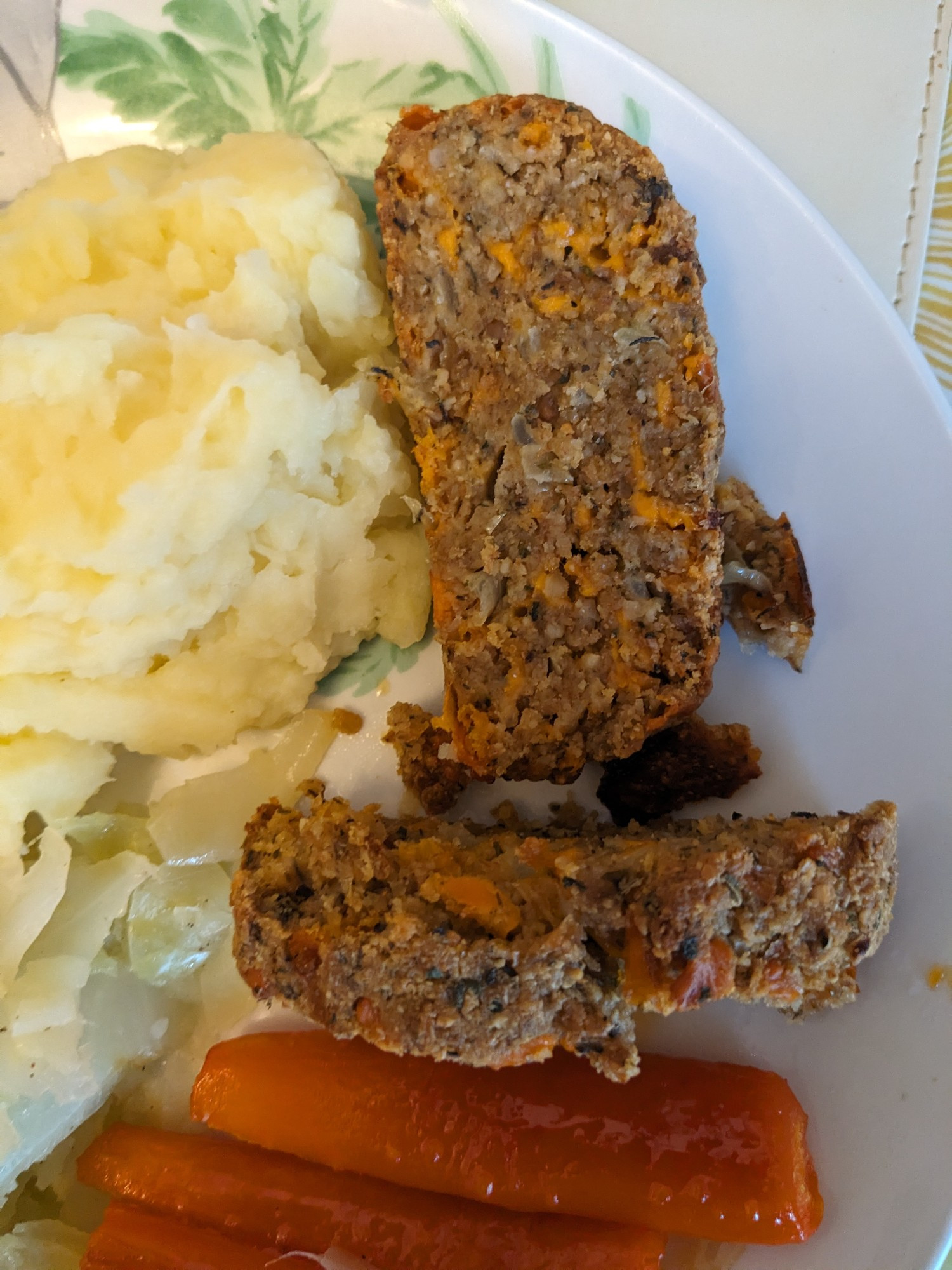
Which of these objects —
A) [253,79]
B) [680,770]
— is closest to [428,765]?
[680,770]

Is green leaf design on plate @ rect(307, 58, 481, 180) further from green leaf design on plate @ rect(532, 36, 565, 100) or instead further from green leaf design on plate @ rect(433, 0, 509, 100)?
green leaf design on plate @ rect(532, 36, 565, 100)

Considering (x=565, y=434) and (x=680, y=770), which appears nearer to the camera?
(x=565, y=434)

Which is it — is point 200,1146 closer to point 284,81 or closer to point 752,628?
point 752,628

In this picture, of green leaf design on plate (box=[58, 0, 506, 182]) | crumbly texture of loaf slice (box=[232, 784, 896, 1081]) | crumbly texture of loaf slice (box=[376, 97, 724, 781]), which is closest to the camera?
crumbly texture of loaf slice (box=[232, 784, 896, 1081])

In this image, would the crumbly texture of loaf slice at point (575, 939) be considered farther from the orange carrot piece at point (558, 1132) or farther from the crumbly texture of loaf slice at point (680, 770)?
the orange carrot piece at point (558, 1132)

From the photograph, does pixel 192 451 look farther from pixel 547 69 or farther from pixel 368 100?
pixel 547 69

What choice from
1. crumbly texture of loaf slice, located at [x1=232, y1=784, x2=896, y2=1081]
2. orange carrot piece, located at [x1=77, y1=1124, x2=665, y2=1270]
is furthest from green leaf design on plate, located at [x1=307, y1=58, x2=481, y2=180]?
orange carrot piece, located at [x1=77, y1=1124, x2=665, y2=1270]
